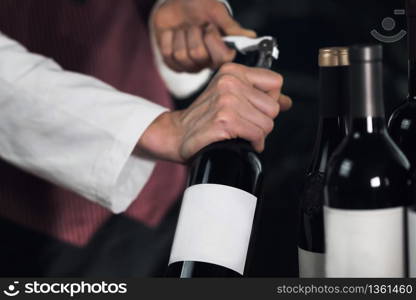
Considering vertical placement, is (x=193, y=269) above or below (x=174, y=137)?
below

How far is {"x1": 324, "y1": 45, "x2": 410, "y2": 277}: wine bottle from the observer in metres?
0.40

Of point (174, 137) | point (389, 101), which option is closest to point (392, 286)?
point (174, 137)

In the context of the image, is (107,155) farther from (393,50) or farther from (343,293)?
(393,50)

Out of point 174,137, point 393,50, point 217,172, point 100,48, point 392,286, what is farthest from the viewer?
point 100,48

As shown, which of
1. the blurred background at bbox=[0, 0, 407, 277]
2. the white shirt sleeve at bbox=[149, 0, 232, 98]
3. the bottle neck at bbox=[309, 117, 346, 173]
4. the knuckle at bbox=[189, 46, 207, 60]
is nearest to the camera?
the bottle neck at bbox=[309, 117, 346, 173]

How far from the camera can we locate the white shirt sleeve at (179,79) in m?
1.34

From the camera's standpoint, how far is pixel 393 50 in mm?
1190

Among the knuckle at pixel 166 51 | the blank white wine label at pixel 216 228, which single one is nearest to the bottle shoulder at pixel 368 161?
the blank white wine label at pixel 216 228

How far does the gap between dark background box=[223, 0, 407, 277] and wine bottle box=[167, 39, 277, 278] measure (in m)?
0.75

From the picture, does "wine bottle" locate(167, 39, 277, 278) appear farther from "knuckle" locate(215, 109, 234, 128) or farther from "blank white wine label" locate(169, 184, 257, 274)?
"knuckle" locate(215, 109, 234, 128)

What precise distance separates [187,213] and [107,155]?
384 mm

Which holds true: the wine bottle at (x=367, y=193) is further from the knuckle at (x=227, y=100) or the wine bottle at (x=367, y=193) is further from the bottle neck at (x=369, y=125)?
the knuckle at (x=227, y=100)

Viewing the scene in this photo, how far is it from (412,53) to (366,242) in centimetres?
22

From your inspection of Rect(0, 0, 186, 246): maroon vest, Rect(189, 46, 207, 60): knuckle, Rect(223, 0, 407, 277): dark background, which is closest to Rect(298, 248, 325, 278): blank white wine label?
Rect(189, 46, 207, 60): knuckle
